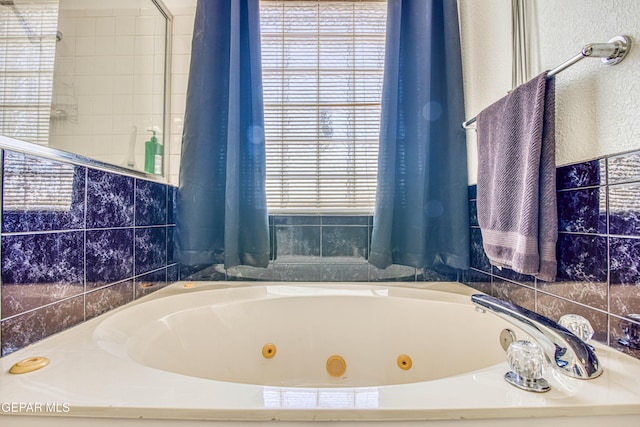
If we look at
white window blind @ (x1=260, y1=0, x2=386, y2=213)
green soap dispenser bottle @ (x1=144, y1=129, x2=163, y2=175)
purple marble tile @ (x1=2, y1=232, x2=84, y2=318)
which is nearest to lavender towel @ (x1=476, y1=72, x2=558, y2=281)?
white window blind @ (x1=260, y1=0, x2=386, y2=213)

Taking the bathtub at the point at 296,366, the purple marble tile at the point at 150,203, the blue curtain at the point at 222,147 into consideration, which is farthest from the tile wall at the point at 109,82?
the bathtub at the point at 296,366

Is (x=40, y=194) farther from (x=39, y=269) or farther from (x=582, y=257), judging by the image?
(x=582, y=257)

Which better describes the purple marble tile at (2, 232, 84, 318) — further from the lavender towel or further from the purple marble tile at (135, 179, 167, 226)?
the lavender towel

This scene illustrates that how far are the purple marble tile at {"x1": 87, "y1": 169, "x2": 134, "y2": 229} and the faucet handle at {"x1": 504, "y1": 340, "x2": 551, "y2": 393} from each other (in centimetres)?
116

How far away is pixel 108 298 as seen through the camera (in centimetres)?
98

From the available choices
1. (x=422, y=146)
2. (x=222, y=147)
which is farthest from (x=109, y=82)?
(x=422, y=146)

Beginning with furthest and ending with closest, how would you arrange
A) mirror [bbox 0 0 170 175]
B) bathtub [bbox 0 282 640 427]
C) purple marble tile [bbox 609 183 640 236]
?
mirror [bbox 0 0 170 175]
purple marble tile [bbox 609 183 640 236]
bathtub [bbox 0 282 640 427]

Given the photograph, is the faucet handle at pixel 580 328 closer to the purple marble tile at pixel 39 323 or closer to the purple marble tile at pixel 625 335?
the purple marble tile at pixel 625 335

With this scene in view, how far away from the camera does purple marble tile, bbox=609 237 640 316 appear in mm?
627

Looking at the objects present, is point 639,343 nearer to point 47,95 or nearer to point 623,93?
point 623,93

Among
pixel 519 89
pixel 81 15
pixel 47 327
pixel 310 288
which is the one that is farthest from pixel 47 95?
pixel 519 89

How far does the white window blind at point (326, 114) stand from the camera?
5.01 feet

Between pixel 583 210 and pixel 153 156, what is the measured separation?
1.58 meters

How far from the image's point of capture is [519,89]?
2.90 ft
